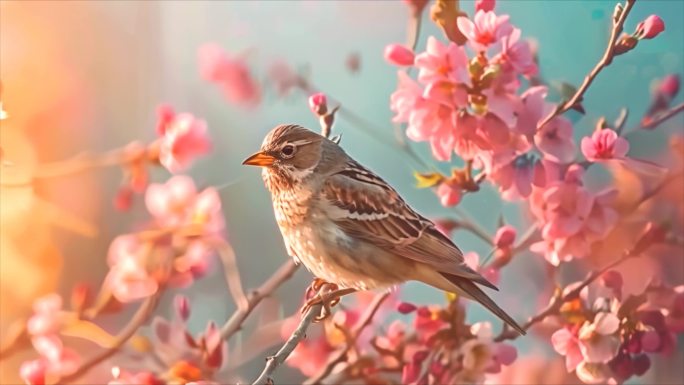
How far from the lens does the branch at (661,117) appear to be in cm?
122

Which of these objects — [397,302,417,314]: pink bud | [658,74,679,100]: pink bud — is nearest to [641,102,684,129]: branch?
[658,74,679,100]: pink bud

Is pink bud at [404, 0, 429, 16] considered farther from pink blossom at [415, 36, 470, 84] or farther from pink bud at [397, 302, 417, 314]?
pink bud at [397, 302, 417, 314]

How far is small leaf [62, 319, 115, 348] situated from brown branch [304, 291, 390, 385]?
0.38m

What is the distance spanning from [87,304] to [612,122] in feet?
3.17

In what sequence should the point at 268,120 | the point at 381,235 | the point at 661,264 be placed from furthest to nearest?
1. the point at 268,120
2. the point at 661,264
3. the point at 381,235

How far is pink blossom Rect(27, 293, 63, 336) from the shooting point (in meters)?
1.38

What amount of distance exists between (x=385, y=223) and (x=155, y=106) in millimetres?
→ 507

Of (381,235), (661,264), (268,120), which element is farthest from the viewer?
(268,120)

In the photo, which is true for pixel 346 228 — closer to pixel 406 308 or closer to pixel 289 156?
pixel 289 156

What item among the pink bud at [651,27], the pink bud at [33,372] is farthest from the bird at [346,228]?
the pink bud at [33,372]

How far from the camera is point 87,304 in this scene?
139 centimetres

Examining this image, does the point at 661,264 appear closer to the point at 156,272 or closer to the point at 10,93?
the point at 156,272

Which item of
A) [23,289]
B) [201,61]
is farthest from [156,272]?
[201,61]

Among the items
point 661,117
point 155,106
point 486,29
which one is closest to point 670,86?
point 661,117
